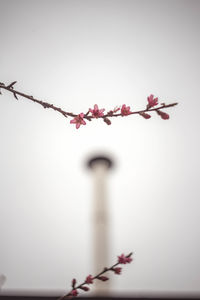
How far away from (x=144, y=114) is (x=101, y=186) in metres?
15.0

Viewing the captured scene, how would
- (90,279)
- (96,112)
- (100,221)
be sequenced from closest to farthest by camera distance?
(96,112)
(90,279)
(100,221)

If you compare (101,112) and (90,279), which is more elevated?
(101,112)

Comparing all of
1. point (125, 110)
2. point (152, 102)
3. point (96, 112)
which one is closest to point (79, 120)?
point (96, 112)

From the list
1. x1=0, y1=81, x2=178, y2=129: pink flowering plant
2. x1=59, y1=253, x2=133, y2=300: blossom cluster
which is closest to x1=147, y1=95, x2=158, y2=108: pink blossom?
x1=0, y1=81, x2=178, y2=129: pink flowering plant

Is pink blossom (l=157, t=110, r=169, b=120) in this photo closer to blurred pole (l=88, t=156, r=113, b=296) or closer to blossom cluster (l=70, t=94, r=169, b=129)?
blossom cluster (l=70, t=94, r=169, b=129)

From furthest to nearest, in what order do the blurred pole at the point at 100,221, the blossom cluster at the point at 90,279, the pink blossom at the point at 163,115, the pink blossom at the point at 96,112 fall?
the blurred pole at the point at 100,221
the blossom cluster at the point at 90,279
the pink blossom at the point at 96,112
the pink blossom at the point at 163,115

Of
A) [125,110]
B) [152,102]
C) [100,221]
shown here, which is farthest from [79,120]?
[100,221]

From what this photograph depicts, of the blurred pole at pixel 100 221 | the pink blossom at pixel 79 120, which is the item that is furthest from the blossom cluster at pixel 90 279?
the blurred pole at pixel 100 221

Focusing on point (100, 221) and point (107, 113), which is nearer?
point (107, 113)

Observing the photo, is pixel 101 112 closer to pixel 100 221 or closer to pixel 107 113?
pixel 107 113

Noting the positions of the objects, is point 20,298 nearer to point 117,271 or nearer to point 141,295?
point 141,295

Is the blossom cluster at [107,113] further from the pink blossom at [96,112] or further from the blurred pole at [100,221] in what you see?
the blurred pole at [100,221]

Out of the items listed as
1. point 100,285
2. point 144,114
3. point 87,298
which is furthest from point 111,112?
point 100,285

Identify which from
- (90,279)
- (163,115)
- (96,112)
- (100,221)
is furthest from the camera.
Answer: (100,221)
